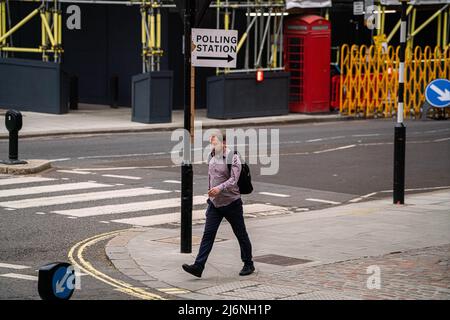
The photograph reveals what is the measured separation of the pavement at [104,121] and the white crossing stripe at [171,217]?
11690 millimetres

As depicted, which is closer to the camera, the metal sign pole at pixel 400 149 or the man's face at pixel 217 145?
the man's face at pixel 217 145

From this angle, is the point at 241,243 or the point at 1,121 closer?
the point at 241,243

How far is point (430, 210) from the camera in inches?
732

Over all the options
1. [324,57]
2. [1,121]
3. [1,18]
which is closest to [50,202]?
[1,121]

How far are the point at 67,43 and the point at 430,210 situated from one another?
23759 mm

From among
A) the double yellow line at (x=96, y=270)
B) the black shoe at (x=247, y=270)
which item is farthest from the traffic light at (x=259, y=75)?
the black shoe at (x=247, y=270)

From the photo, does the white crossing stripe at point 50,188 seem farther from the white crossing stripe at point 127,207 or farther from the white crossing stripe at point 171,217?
the white crossing stripe at point 171,217

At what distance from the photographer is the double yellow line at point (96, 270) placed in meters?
12.1

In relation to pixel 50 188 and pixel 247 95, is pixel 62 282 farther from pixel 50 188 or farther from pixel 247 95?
pixel 247 95

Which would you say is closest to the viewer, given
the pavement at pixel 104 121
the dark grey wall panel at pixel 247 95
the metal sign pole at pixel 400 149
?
the metal sign pole at pixel 400 149

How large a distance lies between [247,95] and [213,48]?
870 inches

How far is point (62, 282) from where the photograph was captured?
7.80 m

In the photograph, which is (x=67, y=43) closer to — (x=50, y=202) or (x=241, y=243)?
(x=50, y=202)

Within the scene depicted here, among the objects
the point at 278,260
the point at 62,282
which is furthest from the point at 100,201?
the point at 62,282
